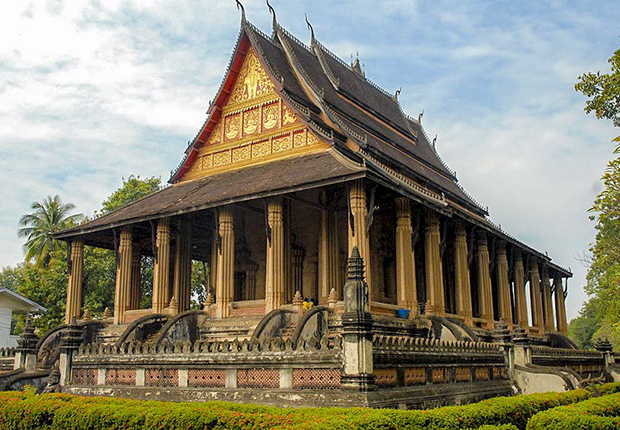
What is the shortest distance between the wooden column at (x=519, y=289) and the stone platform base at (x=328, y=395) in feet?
49.5

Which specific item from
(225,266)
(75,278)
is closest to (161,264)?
(225,266)

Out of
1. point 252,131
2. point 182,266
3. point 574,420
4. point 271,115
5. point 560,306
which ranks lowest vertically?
point 574,420

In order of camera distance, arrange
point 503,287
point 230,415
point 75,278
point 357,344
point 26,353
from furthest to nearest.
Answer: point 503,287 < point 75,278 < point 26,353 < point 357,344 < point 230,415

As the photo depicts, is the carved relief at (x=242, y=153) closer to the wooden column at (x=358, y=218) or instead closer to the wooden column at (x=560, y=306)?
the wooden column at (x=358, y=218)

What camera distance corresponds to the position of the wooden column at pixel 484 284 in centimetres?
2562

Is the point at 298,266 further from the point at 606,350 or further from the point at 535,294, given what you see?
the point at 535,294

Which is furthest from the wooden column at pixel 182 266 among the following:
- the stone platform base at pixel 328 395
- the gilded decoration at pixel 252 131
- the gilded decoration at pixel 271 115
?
the stone platform base at pixel 328 395

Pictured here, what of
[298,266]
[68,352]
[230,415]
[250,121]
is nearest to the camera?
[230,415]

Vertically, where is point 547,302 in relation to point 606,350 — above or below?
above

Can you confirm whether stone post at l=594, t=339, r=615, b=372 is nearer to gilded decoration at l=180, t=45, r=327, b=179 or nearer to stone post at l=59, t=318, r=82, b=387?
gilded decoration at l=180, t=45, r=327, b=179

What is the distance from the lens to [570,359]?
72.4ft

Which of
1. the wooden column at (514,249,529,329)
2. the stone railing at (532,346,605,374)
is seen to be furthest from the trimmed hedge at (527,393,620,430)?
the wooden column at (514,249,529,329)

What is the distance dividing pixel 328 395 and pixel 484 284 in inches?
635

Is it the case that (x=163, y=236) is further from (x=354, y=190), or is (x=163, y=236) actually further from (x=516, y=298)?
(x=516, y=298)
